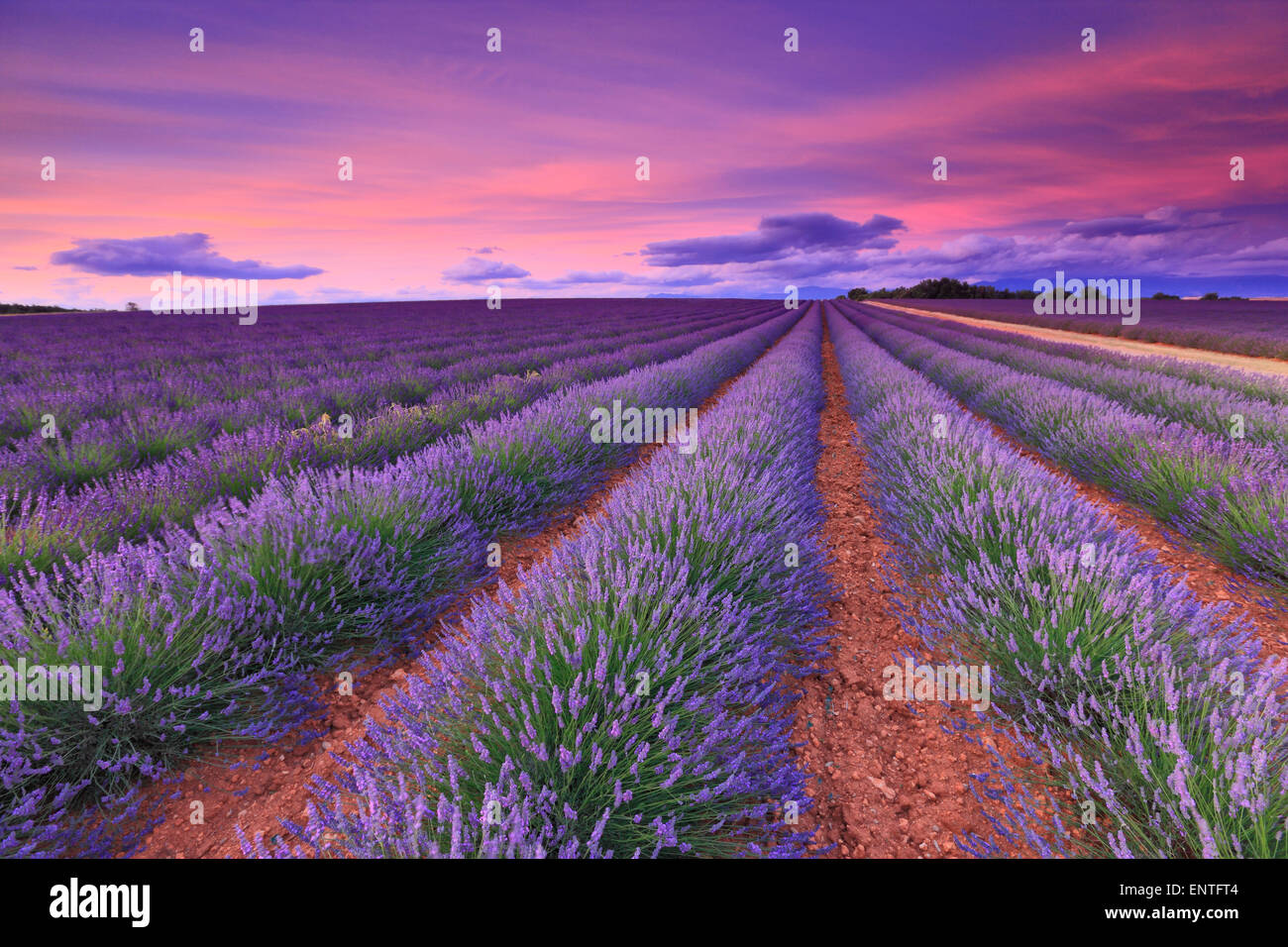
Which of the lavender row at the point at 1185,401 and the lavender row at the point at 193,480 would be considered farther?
the lavender row at the point at 1185,401

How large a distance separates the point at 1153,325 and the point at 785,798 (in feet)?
107

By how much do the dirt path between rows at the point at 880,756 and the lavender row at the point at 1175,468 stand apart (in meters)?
2.45

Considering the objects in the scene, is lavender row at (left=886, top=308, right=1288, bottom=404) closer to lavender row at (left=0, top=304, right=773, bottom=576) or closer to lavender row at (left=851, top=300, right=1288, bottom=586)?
lavender row at (left=851, top=300, right=1288, bottom=586)

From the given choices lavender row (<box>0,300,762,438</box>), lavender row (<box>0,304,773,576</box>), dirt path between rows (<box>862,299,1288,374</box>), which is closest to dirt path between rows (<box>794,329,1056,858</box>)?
lavender row (<box>0,304,773,576</box>)

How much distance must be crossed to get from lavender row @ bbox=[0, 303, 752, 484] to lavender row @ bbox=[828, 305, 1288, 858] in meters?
4.71

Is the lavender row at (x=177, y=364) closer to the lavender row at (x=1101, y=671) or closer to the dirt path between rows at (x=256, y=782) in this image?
the dirt path between rows at (x=256, y=782)

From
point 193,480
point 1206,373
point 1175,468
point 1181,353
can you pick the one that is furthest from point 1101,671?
point 1181,353

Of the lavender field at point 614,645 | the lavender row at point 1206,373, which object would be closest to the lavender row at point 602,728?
the lavender field at point 614,645

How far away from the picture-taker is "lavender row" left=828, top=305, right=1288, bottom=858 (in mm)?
1270

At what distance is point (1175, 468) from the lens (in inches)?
163

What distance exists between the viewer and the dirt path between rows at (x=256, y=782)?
1.54 metres

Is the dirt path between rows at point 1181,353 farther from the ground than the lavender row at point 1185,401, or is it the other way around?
the dirt path between rows at point 1181,353

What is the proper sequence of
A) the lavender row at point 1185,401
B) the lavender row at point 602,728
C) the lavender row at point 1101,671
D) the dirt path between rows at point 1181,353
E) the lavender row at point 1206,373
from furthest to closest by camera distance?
1. the dirt path between rows at point 1181,353
2. the lavender row at point 1206,373
3. the lavender row at point 1185,401
4. the lavender row at point 1101,671
5. the lavender row at point 602,728
